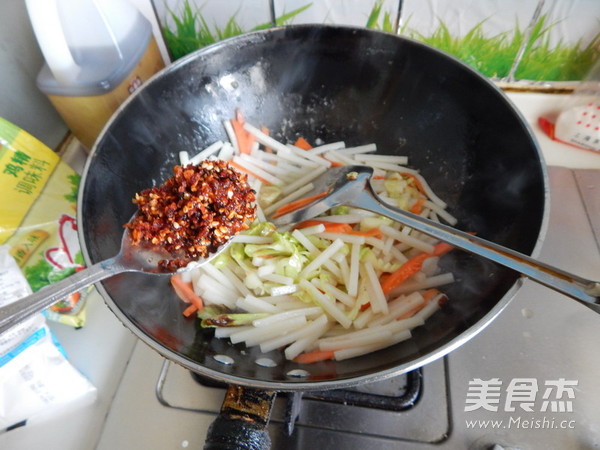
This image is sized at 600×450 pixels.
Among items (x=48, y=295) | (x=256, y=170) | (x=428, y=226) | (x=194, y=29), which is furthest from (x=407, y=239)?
(x=194, y=29)

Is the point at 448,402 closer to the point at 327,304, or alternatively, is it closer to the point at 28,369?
the point at 327,304

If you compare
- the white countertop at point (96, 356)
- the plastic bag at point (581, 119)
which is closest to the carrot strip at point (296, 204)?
the white countertop at point (96, 356)

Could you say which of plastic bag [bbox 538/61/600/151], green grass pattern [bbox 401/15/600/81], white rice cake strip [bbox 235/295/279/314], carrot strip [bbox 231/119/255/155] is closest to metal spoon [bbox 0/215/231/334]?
white rice cake strip [bbox 235/295/279/314]

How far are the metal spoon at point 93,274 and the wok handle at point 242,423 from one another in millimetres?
255

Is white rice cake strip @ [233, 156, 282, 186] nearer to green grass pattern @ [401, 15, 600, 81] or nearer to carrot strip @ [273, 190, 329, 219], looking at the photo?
carrot strip @ [273, 190, 329, 219]

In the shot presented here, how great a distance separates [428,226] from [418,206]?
267 millimetres

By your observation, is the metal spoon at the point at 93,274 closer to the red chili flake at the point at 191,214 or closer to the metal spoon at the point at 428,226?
the red chili flake at the point at 191,214

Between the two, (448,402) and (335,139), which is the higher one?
(335,139)

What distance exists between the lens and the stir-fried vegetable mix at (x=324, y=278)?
750 millimetres

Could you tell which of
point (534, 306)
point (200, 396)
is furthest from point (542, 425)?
point (200, 396)

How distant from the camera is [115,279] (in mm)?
676

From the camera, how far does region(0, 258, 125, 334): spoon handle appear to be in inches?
20.1

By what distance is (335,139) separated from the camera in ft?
3.51

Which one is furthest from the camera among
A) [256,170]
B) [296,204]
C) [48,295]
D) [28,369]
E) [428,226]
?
[256,170]
